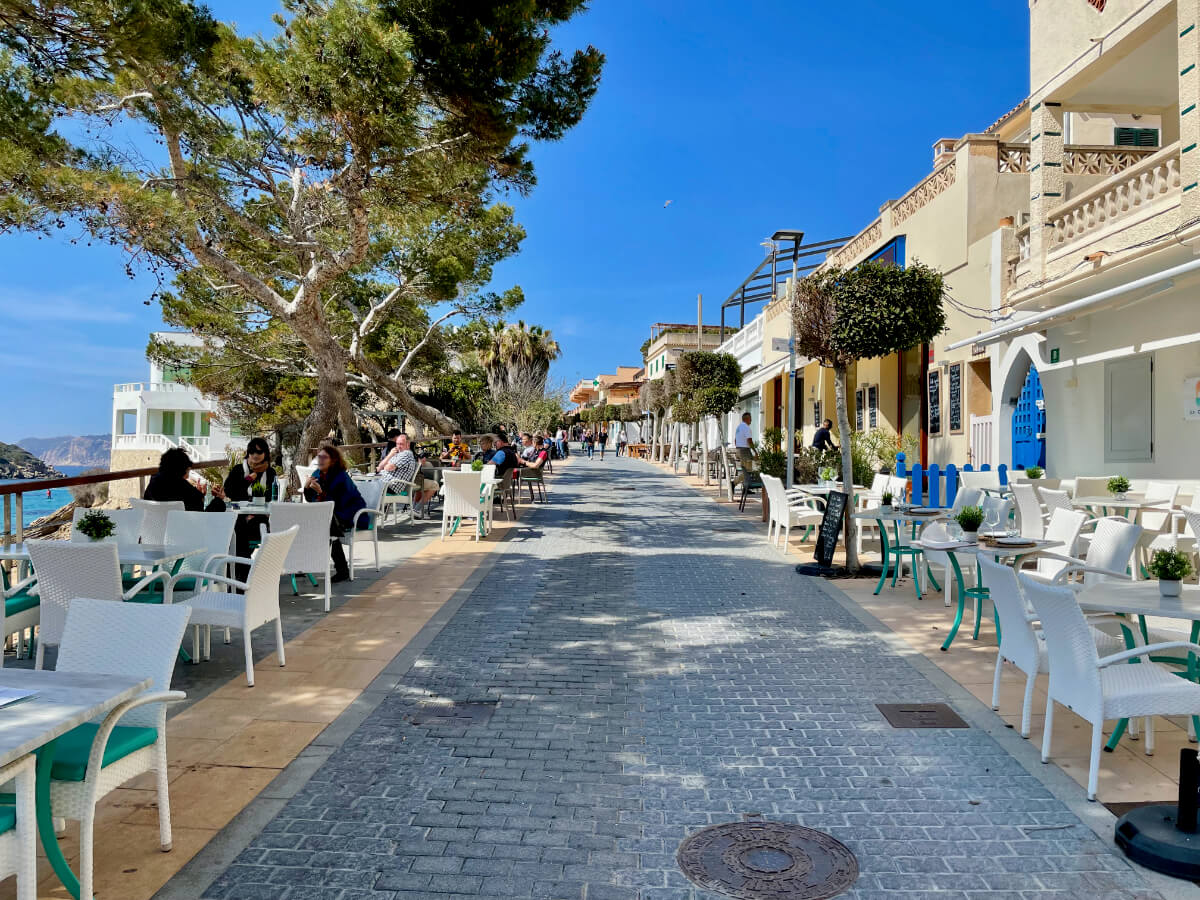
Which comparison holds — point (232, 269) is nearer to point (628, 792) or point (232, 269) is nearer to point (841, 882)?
point (628, 792)

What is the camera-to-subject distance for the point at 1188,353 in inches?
363

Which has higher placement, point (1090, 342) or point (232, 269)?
point (232, 269)

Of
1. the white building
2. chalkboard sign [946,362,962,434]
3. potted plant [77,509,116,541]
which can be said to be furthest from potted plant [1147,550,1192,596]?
the white building

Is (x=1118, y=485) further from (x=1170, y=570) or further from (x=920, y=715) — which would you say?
(x=920, y=715)

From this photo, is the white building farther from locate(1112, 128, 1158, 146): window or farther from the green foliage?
the green foliage

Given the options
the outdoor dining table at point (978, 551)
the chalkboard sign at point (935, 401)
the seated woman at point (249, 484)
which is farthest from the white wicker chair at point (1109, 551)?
the chalkboard sign at point (935, 401)

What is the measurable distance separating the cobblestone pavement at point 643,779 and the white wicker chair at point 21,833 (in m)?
0.65

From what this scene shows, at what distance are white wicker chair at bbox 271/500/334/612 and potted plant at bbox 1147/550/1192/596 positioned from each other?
5.30 metres

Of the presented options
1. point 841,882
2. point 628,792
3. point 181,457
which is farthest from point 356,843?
point 181,457

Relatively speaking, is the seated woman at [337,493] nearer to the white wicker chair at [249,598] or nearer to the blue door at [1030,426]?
the white wicker chair at [249,598]

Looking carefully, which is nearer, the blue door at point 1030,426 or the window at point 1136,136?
the blue door at point 1030,426

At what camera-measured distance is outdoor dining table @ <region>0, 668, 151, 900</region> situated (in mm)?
2094

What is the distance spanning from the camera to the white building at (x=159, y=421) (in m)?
38.5

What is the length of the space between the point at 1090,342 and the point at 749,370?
15.1m
